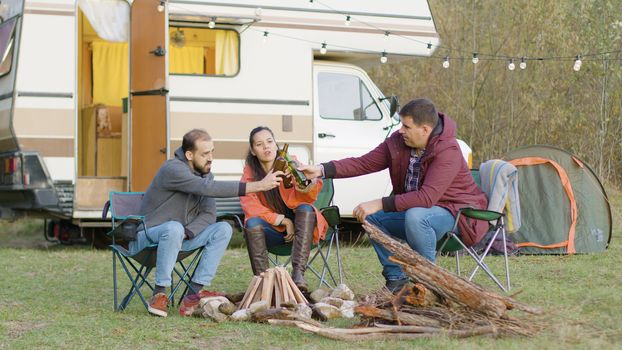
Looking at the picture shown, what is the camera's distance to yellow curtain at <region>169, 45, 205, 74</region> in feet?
30.9

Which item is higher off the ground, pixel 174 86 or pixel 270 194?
pixel 174 86

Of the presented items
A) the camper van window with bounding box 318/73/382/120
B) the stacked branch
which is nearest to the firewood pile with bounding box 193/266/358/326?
the stacked branch

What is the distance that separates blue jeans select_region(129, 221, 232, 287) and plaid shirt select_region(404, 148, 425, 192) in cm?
98

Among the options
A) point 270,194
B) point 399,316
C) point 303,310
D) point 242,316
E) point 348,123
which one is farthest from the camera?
point 348,123

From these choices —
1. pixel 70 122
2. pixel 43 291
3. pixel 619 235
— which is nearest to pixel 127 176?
pixel 70 122

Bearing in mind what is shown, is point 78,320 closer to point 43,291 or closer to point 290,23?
point 43,291

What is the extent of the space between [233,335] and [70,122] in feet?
13.6

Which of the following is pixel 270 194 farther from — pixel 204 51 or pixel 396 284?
pixel 204 51

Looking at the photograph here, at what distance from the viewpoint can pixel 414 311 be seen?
4.57m

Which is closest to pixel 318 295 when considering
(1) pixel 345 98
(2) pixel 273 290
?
(2) pixel 273 290

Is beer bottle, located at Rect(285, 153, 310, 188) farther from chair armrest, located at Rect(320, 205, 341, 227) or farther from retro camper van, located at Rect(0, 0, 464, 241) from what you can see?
retro camper van, located at Rect(0, 0, 464, 241)

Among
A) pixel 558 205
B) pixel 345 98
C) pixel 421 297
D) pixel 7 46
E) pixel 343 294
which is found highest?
pixel 7 46

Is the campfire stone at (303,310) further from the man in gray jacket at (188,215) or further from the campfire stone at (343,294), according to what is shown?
the man in gray jacket at (188,215)

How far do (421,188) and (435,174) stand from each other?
0.10 meters
